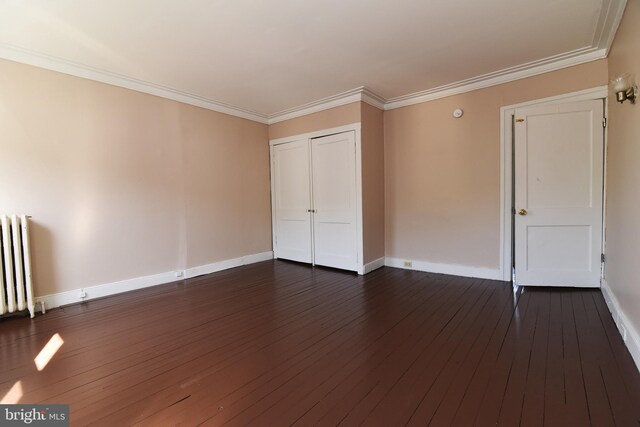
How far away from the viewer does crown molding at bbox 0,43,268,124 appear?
9.84 feet

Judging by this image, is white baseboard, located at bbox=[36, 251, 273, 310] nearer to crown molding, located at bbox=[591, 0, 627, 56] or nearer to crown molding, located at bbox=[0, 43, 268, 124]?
crown molding, located at bbox=[0, 43, 268, 124]

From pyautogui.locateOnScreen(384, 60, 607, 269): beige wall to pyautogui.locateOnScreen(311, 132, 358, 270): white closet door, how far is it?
29.5 inches

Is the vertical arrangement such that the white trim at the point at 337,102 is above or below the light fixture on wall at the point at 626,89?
above

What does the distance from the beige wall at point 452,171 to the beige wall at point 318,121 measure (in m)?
0.75

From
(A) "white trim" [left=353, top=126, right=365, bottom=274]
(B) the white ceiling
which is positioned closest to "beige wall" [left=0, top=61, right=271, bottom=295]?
(B) the white ceiling

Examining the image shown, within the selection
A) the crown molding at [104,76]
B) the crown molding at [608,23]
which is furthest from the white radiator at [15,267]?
the crown molding at [608,23]

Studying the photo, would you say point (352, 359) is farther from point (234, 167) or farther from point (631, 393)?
point (234, 167)

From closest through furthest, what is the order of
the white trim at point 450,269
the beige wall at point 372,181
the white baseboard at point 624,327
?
the white baseboard at point 624,327, the white trim at point 450,269, the beige wall at point 372,181

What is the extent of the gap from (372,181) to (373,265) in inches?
52.1

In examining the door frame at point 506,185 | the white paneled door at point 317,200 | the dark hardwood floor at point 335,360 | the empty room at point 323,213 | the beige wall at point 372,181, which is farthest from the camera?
the white paneled door at point 317,200

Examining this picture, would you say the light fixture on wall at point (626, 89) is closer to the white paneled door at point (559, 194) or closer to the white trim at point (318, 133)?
the white paneled door at point (559, 194)

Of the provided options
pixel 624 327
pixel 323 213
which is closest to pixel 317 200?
pixel 323 213

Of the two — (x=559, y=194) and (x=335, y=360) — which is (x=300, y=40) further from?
(x=559, y=194)

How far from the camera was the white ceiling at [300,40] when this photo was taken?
2.43 metres
